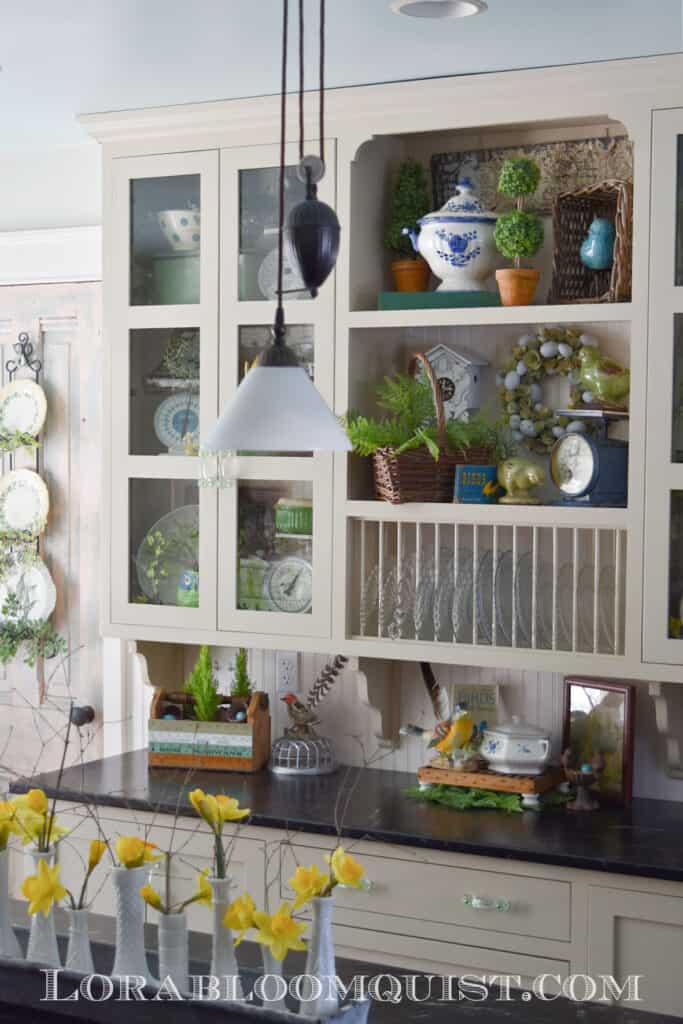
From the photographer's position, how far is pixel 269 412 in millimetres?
1886

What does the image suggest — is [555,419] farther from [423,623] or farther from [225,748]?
[225,748]

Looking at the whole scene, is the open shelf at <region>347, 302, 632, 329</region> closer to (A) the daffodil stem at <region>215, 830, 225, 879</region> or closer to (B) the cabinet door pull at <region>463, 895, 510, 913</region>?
(B) the cabinet door pull at <region>463, 895, 510, 913</region>

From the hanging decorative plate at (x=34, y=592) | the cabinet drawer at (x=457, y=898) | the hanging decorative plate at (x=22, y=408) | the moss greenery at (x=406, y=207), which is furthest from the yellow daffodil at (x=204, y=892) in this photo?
the hanging decorative plate at (x=22, y=408)

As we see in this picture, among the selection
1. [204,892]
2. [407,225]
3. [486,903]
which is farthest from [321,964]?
[407,225]

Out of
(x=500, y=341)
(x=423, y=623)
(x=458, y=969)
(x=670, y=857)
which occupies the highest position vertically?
(x=500, y=341)

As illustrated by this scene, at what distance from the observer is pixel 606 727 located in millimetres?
3162

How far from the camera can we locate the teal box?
10.2 feet

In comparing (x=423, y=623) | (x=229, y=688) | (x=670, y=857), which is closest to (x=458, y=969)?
(x=670, y=857)

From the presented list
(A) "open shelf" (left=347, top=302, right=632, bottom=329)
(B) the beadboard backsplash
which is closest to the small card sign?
(B) the beadboard backsplash

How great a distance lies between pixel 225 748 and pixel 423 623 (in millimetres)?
669

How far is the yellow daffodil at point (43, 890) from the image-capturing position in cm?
174

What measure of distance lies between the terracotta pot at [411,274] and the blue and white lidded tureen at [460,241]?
7cm

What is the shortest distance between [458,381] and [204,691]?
1061mm

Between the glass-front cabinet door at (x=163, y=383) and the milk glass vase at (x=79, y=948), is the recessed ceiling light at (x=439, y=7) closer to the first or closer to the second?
the glass-front cabinet door at (x=163, y=383)
